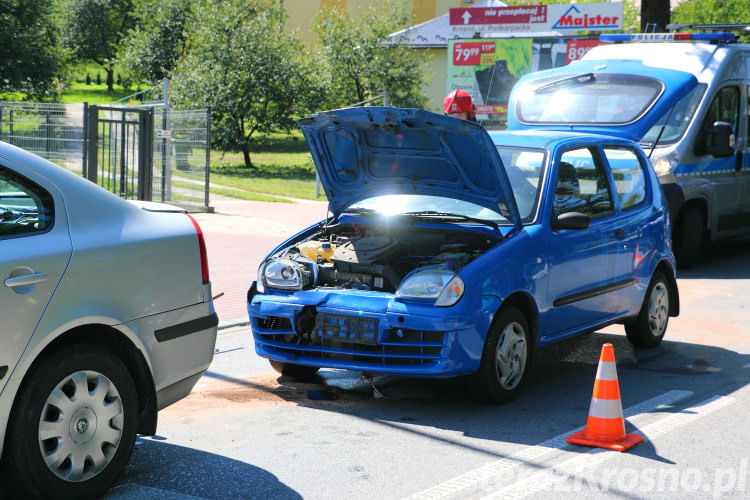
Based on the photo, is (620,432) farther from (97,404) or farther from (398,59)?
(398,59)

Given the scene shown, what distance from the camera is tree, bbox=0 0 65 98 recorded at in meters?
37.5

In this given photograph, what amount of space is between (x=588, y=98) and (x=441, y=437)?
8552 millimetres

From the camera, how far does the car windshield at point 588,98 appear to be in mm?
12531

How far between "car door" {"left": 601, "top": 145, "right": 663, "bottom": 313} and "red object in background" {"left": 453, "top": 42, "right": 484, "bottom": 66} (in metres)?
20.1

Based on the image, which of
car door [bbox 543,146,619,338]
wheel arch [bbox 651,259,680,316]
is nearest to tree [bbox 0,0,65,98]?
wheel arch [bbox 651,259,680,316]

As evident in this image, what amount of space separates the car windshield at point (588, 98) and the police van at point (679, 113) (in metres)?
0.01

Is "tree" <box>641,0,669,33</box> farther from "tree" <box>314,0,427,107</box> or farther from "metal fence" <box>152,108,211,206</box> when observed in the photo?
"tree" <box>314,0,427,107</box>

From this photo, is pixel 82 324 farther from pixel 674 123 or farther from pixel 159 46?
pixel 159 46

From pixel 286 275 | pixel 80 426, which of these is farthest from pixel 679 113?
pixel 80 426

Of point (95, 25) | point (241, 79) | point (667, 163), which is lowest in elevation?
point (667, 163)

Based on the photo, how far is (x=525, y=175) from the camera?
22.2 ft

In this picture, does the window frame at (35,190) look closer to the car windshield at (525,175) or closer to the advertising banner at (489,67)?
the car windshield at (525,175)

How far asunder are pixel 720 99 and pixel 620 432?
29.2 feet

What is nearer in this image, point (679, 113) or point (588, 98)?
point (679, 113)
